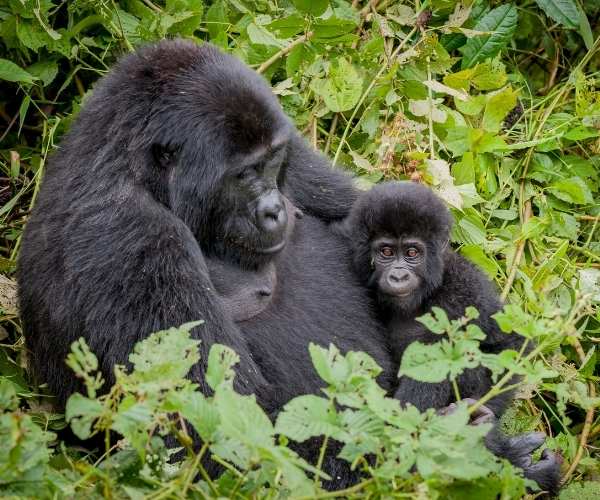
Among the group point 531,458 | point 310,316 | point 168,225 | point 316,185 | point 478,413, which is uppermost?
point 168,225

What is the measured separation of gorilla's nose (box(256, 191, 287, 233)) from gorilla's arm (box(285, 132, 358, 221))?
0.55 metres

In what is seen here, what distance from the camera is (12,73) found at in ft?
13.8

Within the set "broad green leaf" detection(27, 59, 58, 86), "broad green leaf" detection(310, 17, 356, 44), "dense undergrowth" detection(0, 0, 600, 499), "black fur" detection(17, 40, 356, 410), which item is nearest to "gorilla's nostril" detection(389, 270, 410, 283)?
"dense undergrowth" detection(0, 0, 600, 499)

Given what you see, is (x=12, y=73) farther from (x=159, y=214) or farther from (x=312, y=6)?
(x=159, y=214)

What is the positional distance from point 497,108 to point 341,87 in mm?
747

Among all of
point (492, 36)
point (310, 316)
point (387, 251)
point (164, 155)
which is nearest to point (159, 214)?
point (164, 155)

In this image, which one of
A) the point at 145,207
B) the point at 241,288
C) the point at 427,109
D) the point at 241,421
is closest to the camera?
the point at 241,421

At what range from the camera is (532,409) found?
4168 mm

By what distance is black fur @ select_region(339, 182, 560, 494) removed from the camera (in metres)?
3.60

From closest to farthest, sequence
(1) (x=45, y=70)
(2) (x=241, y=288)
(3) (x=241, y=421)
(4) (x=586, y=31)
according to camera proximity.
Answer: (3) (x=241, y=421) → (2) (x=241, y=288) → (1) (x=45, y=70) → (4) (x=586, y=31)

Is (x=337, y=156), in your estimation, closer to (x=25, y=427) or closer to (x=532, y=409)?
(x=532, y=409)

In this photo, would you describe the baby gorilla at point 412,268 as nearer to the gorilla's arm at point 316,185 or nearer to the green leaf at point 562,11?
the gorilla's arm at point 316,185

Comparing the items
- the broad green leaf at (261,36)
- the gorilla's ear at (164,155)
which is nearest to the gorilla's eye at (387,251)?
the gorilla's ear at (164,155)

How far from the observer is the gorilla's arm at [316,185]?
3.80m
